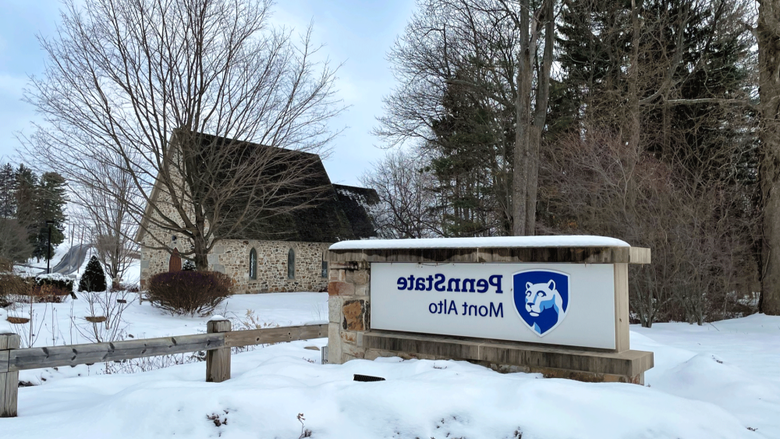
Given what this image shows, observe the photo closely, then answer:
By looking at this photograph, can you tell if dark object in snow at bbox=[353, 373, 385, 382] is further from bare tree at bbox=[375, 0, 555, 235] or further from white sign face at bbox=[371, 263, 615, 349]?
bare tree at bbox=[375, 0, 555, 235]

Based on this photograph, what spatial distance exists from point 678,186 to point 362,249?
11005 mm

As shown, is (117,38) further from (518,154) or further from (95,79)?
(518,154)

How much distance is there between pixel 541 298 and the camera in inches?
197

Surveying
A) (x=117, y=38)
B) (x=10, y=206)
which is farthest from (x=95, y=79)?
(x=10, y=206)

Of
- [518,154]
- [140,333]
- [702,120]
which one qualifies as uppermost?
[702,120]

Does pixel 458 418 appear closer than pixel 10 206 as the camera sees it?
Yes

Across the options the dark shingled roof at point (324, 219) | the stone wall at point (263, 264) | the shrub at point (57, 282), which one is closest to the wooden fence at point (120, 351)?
the shrub at point (57, 282)

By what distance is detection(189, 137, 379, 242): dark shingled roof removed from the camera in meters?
24.5

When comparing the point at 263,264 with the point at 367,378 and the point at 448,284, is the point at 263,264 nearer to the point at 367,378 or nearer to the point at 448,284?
the point at 448,284

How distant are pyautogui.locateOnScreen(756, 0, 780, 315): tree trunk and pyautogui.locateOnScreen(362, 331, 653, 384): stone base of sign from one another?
1027 centimetres

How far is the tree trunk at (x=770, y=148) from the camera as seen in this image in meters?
12.7

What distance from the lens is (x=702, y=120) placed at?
16.6 metres

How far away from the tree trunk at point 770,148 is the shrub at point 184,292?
13685mm

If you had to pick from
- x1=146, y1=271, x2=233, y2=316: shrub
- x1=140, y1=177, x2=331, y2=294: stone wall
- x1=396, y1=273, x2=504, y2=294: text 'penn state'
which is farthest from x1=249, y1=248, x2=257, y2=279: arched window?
x1=396, y1=273, x2=504, y2=294: text 'penn state'
